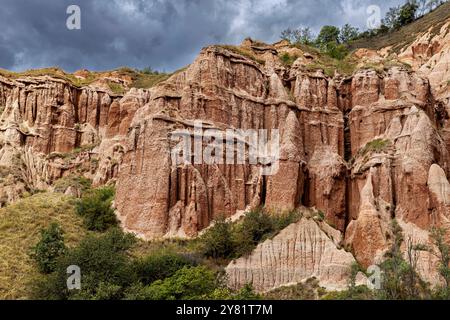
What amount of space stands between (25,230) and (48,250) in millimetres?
5066

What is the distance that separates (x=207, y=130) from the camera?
135 ft

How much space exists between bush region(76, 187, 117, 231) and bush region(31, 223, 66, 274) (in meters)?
4.20

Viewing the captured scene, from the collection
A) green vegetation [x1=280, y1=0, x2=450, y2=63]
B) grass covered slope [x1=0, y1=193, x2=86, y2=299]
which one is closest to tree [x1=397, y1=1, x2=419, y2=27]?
green vegetation [x1=280, y1=0, x2=450, y2=63]

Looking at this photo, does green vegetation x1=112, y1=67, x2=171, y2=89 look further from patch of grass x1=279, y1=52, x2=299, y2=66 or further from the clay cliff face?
patch of grass x1=279, y1=52, x2=299, y2=66

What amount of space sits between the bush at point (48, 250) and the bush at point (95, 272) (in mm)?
792

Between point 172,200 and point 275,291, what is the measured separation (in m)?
10.5

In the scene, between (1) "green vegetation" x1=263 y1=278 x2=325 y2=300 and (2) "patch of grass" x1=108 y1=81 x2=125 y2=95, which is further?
(2) "patch of grass" x1=108 y1=81 x2=125 y2=95

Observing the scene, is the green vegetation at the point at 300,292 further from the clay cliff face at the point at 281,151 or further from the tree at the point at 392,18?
the tree at the point at 392,18

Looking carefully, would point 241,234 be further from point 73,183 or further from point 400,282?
point 73,183

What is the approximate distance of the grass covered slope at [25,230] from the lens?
3171 cm

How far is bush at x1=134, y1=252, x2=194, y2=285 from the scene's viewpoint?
31.8 metres

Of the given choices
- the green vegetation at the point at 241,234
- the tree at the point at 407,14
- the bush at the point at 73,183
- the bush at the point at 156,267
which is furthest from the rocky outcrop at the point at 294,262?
the tree at the point at 407,14

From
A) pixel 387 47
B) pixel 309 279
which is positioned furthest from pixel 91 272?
pixel 387 47

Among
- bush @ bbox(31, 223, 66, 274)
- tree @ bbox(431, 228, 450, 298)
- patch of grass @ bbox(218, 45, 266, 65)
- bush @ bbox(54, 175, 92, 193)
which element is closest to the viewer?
tree @ bbox(431, 228, 450, 298)
